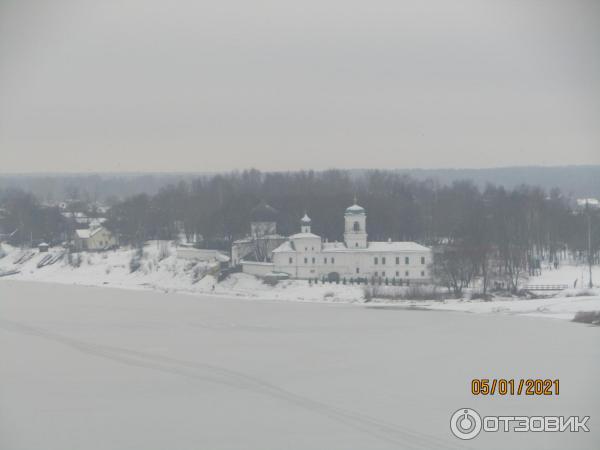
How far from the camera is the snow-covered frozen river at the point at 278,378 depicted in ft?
36.1

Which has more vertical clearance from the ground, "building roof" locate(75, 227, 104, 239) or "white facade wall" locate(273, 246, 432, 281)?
"building roof" locate(75, 227, 104, 239)

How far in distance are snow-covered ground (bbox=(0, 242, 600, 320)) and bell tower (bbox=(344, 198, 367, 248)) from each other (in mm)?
3223

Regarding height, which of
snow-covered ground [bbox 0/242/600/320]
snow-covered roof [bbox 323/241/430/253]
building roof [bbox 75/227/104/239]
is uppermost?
building roof [bbox 75/227/104/239]

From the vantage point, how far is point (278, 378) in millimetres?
13914

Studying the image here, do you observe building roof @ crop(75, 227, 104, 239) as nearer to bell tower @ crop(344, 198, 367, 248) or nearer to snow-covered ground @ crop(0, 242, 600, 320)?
snow-covered ground @ crop(0, 242, 600, 320)

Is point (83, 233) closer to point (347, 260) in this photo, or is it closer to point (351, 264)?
point (347, 260)

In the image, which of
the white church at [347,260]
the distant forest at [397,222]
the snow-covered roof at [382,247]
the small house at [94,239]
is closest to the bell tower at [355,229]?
the white church at [347,260]

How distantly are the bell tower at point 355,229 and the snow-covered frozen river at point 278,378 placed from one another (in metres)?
9.76

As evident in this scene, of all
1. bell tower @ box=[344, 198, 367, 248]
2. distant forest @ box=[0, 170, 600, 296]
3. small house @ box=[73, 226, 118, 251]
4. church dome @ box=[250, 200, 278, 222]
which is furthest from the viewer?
small house @ box=[73, 226, 118, 251]

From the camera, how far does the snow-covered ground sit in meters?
22.8

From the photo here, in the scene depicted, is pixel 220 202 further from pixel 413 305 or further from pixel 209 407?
pixel 209 407

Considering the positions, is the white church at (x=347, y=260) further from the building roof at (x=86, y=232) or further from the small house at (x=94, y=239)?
the building roof at (x=86, y=232)
